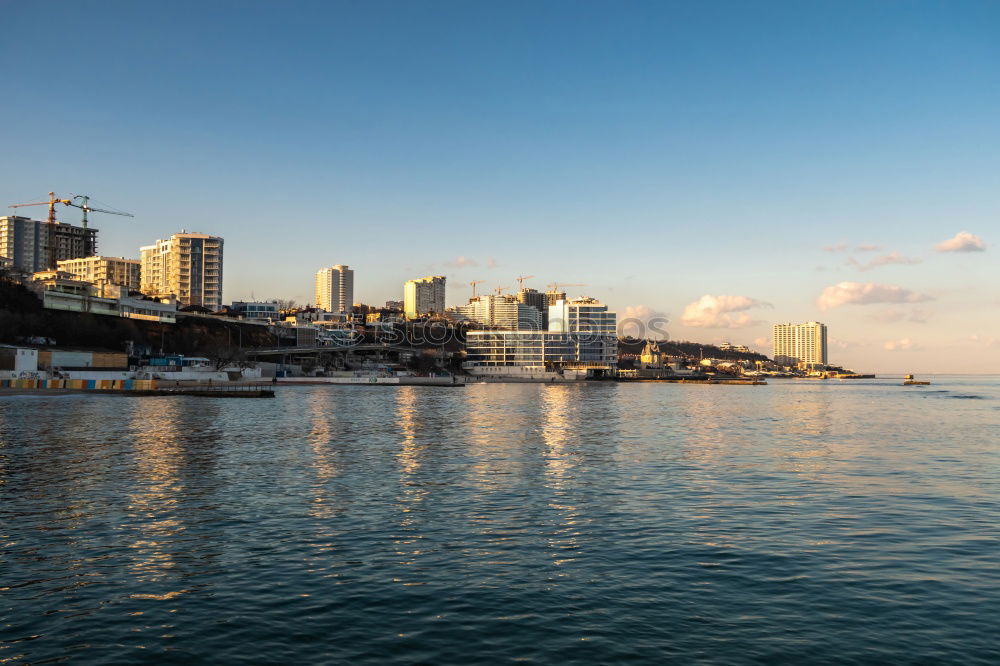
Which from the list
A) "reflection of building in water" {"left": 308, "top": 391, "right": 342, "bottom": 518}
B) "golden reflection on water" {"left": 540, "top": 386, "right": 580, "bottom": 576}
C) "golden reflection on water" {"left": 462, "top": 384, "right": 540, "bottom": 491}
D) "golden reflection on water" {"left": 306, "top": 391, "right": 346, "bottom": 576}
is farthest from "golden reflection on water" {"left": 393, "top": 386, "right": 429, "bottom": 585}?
"golden reflection on water" {"left": 540, "top": 386, "right": 580, "bottom": 576}

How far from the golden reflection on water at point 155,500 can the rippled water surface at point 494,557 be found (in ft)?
0.53

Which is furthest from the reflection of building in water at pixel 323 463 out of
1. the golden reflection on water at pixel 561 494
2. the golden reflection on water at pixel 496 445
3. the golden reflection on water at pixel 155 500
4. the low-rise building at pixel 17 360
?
the low-rise building at pixel 17 360

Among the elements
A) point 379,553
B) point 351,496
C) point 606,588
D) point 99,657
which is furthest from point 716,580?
point 351,496

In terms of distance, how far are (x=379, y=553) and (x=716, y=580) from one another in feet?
31.0

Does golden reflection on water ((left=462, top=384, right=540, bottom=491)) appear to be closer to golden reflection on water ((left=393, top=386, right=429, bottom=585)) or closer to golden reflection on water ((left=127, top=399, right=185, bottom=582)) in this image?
golden reflection on water ((left=393, top=386, right=429, bottom=585))

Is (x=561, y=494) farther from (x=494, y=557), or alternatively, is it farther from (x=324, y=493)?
(x=494, y=557)

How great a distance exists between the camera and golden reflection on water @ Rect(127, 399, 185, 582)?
19641 millimetres

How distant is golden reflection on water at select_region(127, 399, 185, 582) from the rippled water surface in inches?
6.3

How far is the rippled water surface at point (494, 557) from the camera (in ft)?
46.6

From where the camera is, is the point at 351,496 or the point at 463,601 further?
the point at 351,496

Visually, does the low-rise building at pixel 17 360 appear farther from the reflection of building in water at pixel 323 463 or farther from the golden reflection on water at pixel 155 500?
the golden reflection on water at pixel 155 500

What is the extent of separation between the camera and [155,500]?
28453 mm

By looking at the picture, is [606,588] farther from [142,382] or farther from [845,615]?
[142,382]

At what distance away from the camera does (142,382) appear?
119 metres
